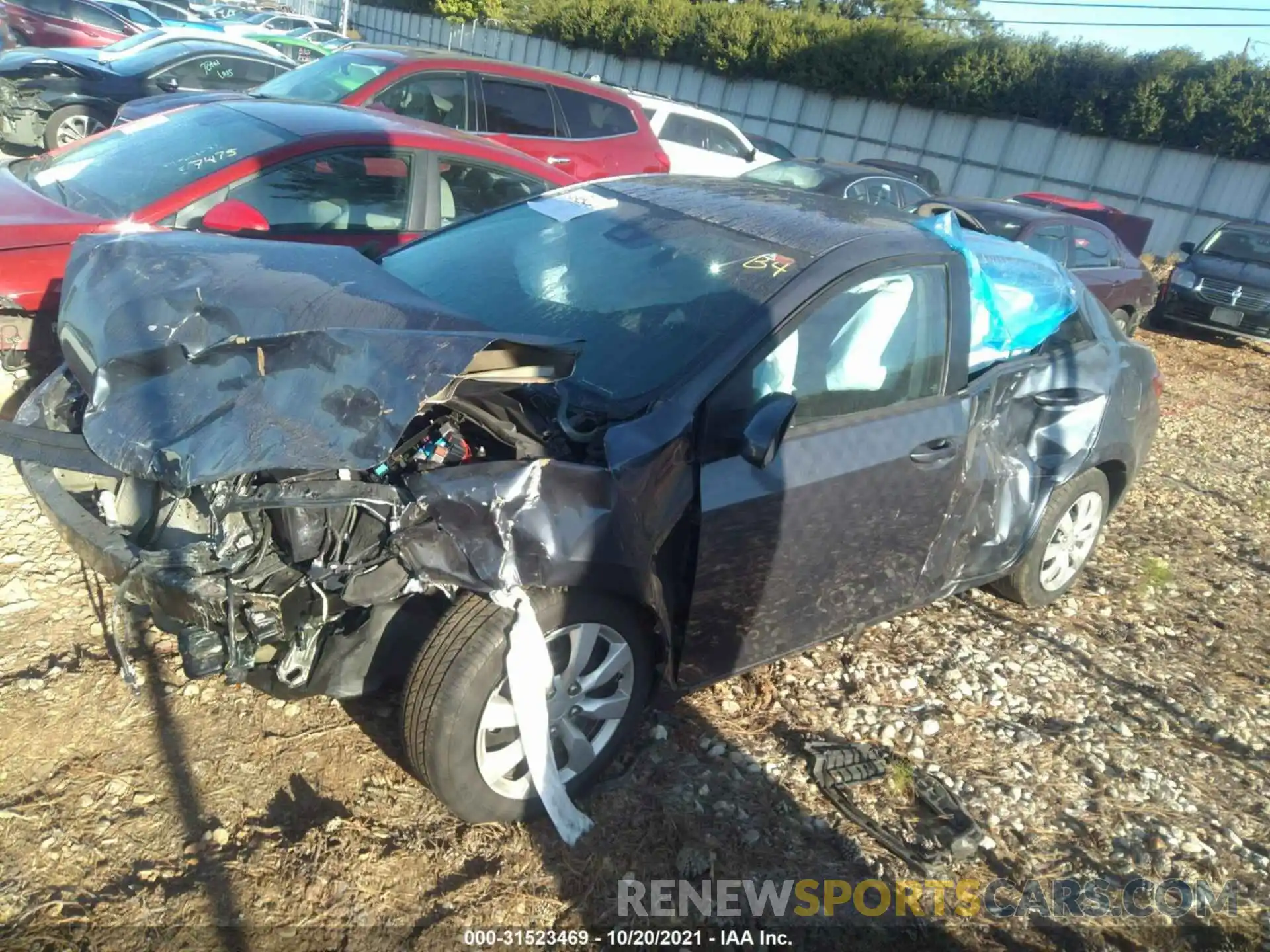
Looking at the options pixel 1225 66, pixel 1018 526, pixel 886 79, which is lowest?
pixel 1018 526

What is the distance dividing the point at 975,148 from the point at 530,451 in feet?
76.1

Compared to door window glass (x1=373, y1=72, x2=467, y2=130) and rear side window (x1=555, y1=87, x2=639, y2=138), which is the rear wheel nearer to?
door window glass (x1=373, y1=72, x2=467, y2=130)

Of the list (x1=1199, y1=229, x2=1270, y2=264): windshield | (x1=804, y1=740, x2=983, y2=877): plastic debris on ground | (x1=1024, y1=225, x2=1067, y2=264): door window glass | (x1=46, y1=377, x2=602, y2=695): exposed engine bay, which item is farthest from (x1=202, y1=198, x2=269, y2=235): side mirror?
(x1=1199, y1=229, x2=1270, y2=264): windshield

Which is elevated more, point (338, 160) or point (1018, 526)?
point (338, 160)

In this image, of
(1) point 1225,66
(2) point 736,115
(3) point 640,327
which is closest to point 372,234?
(3) point 640,327

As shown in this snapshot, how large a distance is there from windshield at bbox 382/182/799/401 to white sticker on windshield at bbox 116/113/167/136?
236 centimetres

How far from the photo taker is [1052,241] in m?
9.31

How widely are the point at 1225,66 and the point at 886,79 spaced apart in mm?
7340

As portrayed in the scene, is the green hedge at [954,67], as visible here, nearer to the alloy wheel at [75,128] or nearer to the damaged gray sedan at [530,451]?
the alloy wheel at [75,128]

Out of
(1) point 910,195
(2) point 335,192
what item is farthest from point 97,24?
(2) point 335,192

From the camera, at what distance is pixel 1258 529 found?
6141 mm

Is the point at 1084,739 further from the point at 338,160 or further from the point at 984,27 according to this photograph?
the point at 984,27

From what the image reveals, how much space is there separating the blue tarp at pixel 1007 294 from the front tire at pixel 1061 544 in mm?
737

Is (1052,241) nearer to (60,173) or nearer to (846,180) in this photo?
(846,180)
